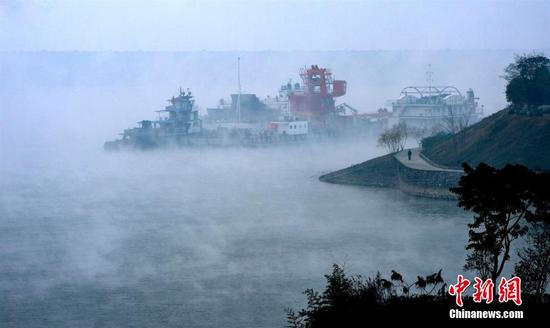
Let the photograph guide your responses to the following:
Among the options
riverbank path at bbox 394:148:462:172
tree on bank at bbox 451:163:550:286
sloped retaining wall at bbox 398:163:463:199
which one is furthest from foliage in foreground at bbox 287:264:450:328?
riverbank path at bbox 394:148:462:172

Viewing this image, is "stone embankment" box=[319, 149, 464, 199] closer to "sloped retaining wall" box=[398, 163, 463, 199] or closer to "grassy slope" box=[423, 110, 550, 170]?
"sloped retaining wall" box=[398, 163, 463, 199]

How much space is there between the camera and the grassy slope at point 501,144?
1191cm

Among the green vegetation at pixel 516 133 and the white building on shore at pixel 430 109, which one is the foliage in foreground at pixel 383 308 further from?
the white building on shore at pixel 430 109

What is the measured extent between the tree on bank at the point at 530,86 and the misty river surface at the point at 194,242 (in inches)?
99.2

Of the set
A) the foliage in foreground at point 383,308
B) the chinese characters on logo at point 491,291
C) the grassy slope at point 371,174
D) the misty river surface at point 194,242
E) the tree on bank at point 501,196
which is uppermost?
the tree on bank at point 501,196

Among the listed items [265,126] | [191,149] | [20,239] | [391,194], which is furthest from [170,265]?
[265,126]

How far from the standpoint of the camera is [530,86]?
13008mm

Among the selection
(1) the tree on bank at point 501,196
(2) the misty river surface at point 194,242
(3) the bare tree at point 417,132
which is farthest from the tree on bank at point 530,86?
(1) the tree on bank at point 501,196

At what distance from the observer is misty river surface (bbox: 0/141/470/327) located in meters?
6.58

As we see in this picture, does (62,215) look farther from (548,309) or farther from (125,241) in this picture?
(548,309)

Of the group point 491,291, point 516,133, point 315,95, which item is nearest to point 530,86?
point 516,133

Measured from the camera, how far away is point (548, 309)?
4078 millimetres

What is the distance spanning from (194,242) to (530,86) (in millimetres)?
6733

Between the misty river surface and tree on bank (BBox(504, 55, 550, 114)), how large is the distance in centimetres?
252
